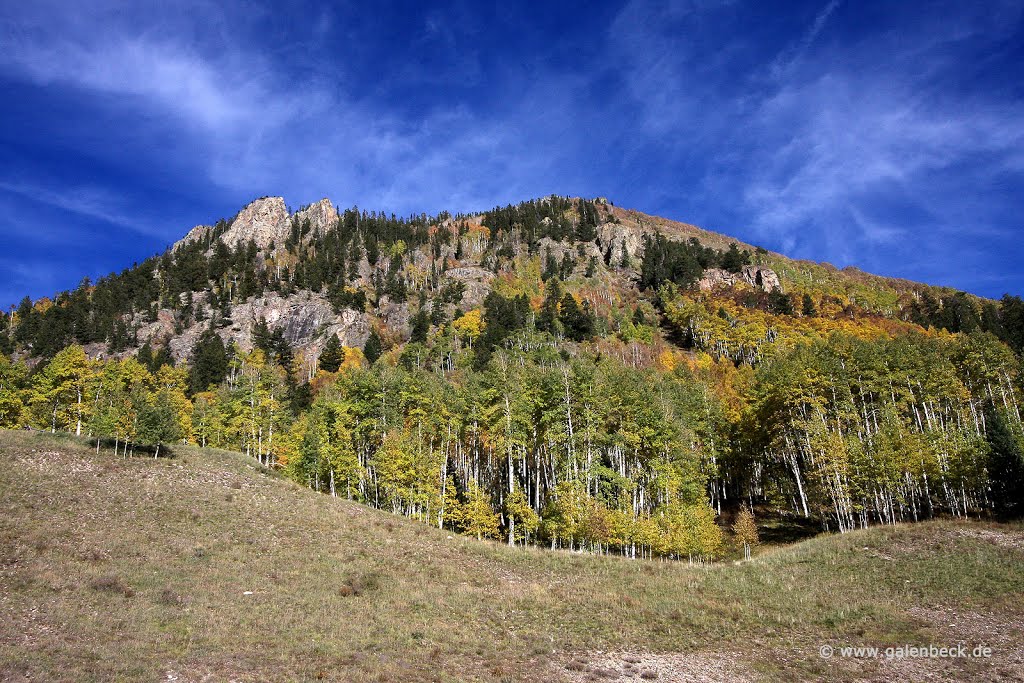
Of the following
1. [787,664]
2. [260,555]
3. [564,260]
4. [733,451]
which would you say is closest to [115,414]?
[260,555]

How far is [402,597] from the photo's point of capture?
26.2 m

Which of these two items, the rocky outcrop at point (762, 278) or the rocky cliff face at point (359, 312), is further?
the rocky outcrop at point (762, 278)

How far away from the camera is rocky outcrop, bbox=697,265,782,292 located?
5586 inches

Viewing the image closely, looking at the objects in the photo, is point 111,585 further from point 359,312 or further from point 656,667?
point 359,312

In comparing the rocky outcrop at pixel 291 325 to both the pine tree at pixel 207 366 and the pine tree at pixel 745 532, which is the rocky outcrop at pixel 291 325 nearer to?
the pine tree at pixel 207 366

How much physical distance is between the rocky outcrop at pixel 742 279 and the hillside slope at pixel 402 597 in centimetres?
10965

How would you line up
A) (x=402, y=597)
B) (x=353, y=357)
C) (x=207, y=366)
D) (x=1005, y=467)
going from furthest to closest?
(x=353, y=357) < (x=207, y=366) < (x=1005, y=467) < (x=402, y=597)

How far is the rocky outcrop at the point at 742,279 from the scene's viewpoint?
465ft

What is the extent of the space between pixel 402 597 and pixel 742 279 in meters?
142

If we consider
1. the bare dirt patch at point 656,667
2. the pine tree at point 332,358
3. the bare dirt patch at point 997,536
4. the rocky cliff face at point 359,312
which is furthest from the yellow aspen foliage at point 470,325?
the bare dirt patch at point 656,667

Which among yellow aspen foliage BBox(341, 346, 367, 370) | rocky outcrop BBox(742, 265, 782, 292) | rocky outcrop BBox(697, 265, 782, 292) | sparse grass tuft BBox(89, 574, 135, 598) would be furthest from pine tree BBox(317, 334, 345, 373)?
rocky outcrop BBox(742, 265, 782, 292)

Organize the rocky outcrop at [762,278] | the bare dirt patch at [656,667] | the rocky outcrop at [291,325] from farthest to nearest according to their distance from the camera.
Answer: the rocky outcrop at [762,278], the rocky outcrop at [291,325], the bare dirt patch at [656,667]

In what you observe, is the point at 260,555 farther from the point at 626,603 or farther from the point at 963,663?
the point at 963,663

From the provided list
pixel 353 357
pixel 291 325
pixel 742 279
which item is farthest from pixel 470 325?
pixel 742 279
